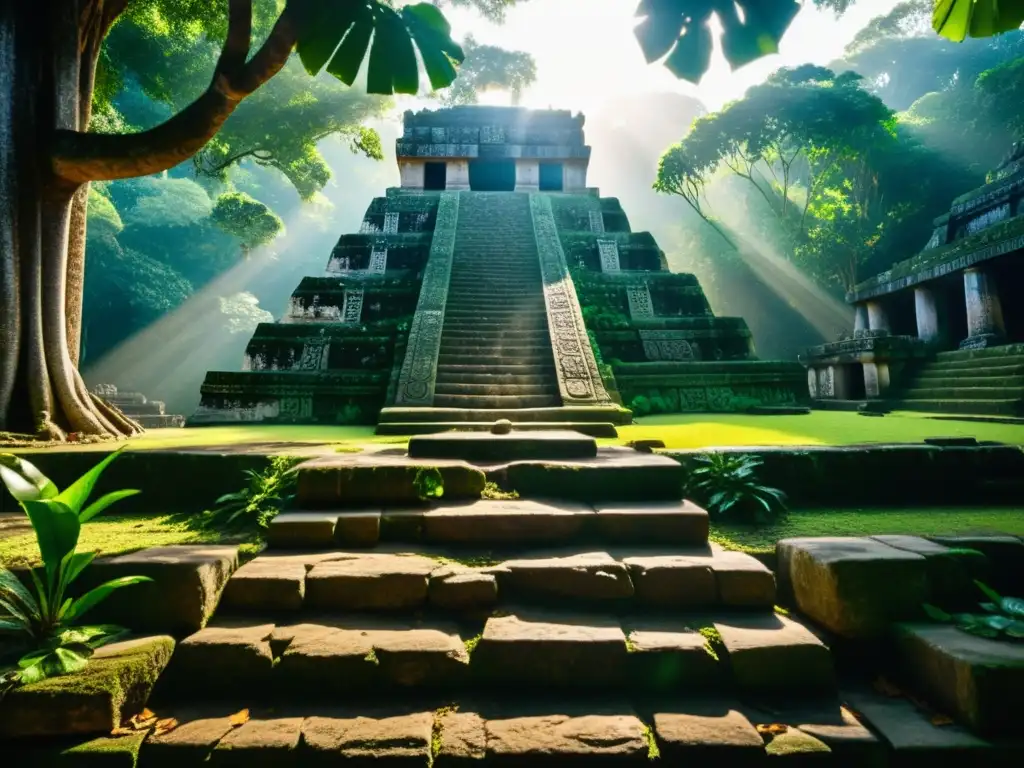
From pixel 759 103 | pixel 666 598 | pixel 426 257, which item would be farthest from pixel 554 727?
pixel 759 103

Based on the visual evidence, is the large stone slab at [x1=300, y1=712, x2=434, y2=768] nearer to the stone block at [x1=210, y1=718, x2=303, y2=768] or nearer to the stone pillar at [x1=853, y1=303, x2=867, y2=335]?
the stone block at [x1=210, y1=718, x2=303, y2=768]

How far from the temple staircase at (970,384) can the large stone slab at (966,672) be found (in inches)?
343

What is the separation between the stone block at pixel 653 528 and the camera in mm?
2826

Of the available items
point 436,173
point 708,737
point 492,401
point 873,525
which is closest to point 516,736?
point 708,737

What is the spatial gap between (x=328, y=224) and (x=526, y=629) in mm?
57852

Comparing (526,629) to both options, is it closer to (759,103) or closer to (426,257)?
(426,257)

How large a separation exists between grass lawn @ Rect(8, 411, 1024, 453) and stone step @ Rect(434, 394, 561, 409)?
0.93 m

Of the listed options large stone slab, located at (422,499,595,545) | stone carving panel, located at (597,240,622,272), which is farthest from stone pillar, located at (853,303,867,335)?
large stone slab, located at (422,499,595,545)

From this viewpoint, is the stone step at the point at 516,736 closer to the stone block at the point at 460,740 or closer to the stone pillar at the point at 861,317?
the stone block at the point at 460,740

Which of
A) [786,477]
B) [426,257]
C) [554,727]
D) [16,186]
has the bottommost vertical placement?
[554,727]

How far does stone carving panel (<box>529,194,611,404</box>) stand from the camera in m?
6.63

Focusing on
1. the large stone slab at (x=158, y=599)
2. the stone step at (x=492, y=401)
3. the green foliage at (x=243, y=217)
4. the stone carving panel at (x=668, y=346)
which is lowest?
the large stone slab at (x=158, y=599)

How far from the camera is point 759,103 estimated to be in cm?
2062

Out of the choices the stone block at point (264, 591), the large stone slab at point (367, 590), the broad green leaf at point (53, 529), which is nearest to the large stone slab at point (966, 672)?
the large stone slab at point (367, 590)
